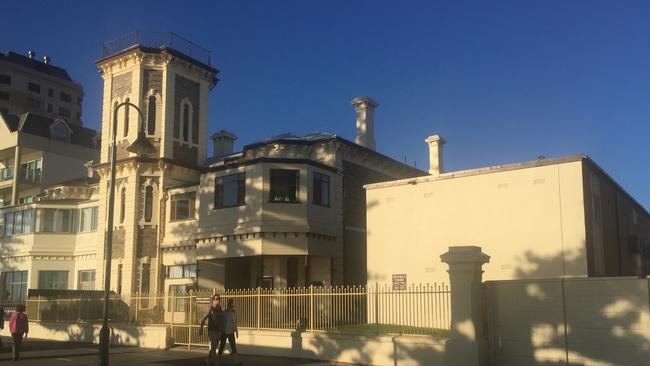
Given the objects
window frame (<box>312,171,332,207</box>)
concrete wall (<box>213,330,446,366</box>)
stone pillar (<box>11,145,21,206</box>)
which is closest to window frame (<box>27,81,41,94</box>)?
stone pillar (<box>11,145,21,206</box>)

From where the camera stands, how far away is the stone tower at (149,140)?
31250 mm

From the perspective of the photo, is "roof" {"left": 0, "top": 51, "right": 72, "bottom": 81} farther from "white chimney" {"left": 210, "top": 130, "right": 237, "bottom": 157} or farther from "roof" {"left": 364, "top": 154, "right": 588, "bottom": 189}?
"roof" {"left": 364, "top": 154, "right": 588, "bottom": 189}

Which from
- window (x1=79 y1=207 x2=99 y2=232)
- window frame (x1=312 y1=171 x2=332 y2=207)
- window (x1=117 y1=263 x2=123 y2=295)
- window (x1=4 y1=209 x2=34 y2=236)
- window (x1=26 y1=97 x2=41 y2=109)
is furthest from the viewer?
window (x1=26 y1=97 x2=41 y2=109)

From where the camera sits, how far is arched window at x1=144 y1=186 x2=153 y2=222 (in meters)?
31.6

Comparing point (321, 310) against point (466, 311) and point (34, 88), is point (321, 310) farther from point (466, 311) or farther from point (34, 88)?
point (34, 88)

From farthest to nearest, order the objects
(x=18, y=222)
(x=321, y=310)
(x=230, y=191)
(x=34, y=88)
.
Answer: (x=34, y=88) < (x=18, y=222) < (x=230, y=191) < (x=321, y=310)

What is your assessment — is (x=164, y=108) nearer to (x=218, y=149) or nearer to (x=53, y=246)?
(x=218, y=149)

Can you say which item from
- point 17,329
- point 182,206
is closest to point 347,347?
point 17,329

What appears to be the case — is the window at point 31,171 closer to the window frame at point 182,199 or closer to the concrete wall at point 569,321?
the window frame at point 182,199

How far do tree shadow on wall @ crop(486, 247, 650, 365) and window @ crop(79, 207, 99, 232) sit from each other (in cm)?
2697

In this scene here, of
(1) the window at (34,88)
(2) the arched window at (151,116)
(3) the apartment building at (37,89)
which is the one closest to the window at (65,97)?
(3) the apartment building at (37,89)

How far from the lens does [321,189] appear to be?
88.9ft

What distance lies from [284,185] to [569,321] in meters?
14.5

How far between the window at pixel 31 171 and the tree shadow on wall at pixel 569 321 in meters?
38.3
